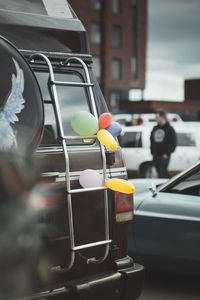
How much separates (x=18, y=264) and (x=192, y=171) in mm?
3099

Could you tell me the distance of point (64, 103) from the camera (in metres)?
4.88

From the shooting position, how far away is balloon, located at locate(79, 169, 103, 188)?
4645 millimetres

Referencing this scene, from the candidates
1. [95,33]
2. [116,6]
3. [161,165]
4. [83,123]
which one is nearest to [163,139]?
[161,165]

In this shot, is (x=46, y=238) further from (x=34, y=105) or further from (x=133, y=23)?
(x=133, y=23)

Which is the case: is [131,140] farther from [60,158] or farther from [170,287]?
[60,158]

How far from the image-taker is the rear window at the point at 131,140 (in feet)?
62.4

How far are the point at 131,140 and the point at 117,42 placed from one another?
67.8 m

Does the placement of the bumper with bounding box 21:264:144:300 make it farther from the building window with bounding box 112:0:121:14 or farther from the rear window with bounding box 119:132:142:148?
the building window with bounding box 112:0:121:14

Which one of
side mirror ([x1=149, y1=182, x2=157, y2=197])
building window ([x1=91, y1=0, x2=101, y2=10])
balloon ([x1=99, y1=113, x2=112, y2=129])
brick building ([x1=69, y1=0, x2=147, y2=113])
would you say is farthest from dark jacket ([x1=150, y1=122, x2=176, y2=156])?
building window ([x1=91, y1=0, x2=101, y2=10])

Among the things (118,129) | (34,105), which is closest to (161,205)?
(118,129)

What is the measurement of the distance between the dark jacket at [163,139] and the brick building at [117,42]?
61.7 m

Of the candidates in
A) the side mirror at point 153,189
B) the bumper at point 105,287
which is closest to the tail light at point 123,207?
the bumper at point 105,287

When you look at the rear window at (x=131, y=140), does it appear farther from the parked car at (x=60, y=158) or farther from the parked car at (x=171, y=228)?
the parked car at (x=60, y=158)

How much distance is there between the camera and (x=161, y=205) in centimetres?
675
